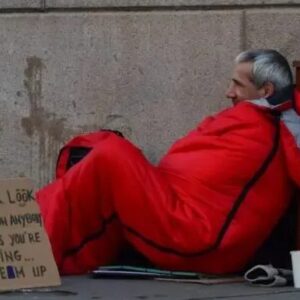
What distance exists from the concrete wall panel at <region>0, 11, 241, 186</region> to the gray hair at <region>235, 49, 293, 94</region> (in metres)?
0.72

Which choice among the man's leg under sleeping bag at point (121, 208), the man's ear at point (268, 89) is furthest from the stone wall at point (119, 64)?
the man's leg under sleeping bag at point (121, 208)

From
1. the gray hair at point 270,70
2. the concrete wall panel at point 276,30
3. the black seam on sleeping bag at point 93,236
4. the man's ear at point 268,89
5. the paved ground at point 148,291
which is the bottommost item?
the paved ground at point 148,291

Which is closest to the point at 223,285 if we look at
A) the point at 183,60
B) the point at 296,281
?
the point at 296,281

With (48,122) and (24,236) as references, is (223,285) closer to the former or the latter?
(24,236)

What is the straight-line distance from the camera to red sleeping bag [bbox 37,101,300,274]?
5.61 meters

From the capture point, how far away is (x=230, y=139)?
580cm

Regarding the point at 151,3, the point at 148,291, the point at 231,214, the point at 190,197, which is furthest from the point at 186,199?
the point at 151,3

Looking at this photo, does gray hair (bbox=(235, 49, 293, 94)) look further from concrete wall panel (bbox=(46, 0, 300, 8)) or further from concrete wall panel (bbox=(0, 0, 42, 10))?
concrete wall panel (bbox=(0, 0, 42, 10))

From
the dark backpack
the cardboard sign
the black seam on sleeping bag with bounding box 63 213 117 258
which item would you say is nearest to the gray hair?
the dark backpack

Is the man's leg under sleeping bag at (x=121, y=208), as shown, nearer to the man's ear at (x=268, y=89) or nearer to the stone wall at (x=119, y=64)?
the man's ear at (x=268, y=89)

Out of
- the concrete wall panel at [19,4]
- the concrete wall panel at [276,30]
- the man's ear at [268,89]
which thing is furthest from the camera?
the concrete wall panel at [19,4]

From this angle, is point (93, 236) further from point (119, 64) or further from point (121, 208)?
point (119, 64)

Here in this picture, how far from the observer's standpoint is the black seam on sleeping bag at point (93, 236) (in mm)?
5824

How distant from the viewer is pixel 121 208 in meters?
5.69
